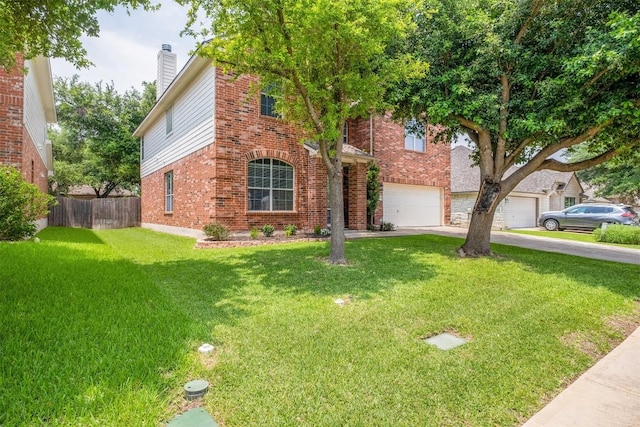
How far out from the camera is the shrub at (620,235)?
40.4 feet

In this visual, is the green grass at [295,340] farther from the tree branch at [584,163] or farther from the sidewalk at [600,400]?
the tree branch at [584,163]

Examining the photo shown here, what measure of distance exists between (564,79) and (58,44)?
8.99 meters

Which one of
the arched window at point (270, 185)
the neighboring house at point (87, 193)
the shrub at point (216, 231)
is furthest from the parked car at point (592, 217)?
the neighboring house at point (87, 193)

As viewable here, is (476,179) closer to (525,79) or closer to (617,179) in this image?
(617,179)

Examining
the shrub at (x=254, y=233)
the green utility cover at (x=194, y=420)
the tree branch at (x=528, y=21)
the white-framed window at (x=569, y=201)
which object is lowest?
the green utility cover at (x=194, y=420)

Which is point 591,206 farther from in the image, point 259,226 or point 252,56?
point 252,56

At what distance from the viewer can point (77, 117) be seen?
24875 millimetres

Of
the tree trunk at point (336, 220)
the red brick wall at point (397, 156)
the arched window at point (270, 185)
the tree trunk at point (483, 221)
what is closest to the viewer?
the tree trunk at point (336, 220)

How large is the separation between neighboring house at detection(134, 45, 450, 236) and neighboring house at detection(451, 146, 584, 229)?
456 centimetres

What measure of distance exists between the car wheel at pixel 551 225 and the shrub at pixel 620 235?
5187mm

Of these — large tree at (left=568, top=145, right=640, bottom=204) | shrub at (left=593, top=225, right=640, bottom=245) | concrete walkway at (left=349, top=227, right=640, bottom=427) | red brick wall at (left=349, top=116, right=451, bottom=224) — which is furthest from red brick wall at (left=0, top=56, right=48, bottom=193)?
large tree at (left=568, top=145, right=640, bottom=204)

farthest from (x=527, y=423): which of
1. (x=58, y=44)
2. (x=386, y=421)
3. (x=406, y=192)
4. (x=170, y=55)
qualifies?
(x=170, y=55)

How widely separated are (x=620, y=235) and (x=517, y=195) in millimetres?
8187

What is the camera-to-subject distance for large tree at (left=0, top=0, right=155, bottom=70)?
528 centimetres
